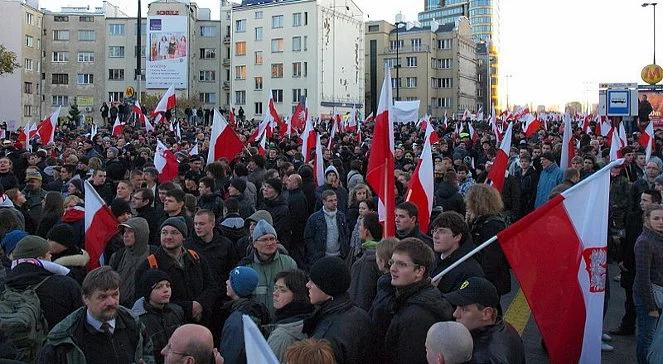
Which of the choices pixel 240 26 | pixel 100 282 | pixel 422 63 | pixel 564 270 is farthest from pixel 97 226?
pixel 422 63

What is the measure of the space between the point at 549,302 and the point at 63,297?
324 centimetres

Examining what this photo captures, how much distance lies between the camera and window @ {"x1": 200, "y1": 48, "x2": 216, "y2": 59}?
3164 inches

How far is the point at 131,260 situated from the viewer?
243 inches

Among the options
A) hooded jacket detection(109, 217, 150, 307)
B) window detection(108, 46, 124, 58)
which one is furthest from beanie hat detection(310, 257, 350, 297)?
window detection(108, 46, 124, 58)

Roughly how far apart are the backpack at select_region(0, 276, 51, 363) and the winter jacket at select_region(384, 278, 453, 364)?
217cm

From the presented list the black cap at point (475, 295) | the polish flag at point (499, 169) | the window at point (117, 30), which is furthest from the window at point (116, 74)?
the black cap at point (475, 295)

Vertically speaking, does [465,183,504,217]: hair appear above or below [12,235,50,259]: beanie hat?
above

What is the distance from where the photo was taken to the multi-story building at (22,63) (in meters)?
71.9

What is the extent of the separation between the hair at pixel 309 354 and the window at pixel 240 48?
75137mm

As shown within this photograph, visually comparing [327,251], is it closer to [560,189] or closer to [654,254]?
[560,189]

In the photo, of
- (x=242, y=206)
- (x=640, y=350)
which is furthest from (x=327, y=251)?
(x=640, y=350)

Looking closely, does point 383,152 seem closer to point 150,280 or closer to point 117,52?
point 150,280

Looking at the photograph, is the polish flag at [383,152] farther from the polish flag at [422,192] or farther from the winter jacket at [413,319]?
the winter jacket at [413,319]

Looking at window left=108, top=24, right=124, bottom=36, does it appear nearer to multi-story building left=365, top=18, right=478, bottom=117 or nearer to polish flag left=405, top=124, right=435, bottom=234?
multi-story building left=365, top=18, right=478, bottom=117
